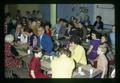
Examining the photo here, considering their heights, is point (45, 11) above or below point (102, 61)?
above

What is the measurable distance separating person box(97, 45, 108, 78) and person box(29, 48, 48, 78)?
33 centimetres

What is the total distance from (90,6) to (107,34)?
7.6 inches

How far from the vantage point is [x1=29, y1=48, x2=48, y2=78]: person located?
1.89 m

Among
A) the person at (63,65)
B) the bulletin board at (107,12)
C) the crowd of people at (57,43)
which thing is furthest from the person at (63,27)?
the bulletin board at (107,12)

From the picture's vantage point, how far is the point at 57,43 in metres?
1.90

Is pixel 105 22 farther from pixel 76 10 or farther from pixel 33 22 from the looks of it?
pixel 33 22

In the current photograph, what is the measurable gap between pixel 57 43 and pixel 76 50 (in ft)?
0.39

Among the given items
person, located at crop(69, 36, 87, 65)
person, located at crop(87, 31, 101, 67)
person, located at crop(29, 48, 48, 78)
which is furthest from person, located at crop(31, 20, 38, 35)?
person, located at crop(87, 31, 101, 67)

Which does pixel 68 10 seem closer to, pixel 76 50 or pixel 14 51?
pixel 76 50

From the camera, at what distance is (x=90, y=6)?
1901mm

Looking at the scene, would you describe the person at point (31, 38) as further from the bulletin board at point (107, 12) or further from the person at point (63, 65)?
the bulletin board at point (107, 12)

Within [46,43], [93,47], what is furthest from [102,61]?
[46,43]

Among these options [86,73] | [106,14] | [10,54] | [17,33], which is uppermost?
[106,14]

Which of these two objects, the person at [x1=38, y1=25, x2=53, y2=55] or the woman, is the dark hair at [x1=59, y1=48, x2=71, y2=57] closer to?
the person at [x1=38, y1=25, x2=53, y2=55]
